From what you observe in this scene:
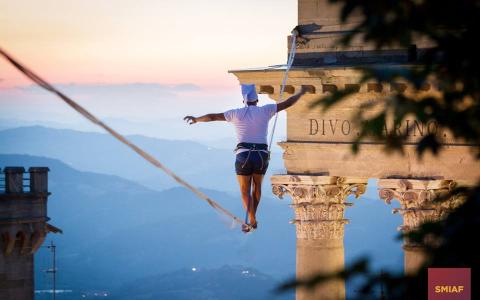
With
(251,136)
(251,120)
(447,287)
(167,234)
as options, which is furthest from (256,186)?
(167,234)

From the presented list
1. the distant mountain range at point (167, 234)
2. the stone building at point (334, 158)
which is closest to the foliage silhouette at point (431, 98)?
the stone building at point (334, 158)

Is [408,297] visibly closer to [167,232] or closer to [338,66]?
[338,66]

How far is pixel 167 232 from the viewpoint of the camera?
609ft

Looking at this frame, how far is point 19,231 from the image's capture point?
260 ft

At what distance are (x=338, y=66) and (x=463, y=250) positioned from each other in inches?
696

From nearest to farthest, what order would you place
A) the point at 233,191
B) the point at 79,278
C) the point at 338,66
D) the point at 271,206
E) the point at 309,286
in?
the point at 309,286, the point at 338,66, the point at 79,278, the point at 271,206, the point at 233,191

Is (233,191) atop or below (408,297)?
atop

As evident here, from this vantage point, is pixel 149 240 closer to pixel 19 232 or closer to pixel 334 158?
pixel 19 232

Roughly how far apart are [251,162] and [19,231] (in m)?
53.5

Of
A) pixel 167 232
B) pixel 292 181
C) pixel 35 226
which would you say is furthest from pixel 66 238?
pixel 292 181

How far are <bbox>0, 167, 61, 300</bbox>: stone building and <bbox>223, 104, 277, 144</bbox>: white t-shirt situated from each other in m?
52.0

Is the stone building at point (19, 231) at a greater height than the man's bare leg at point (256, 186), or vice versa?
the stone building at point (19, 231)

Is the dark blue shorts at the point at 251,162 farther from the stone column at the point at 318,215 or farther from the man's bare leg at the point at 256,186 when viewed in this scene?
the stone column at the point at 318,215

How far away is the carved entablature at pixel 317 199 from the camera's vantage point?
107ft
